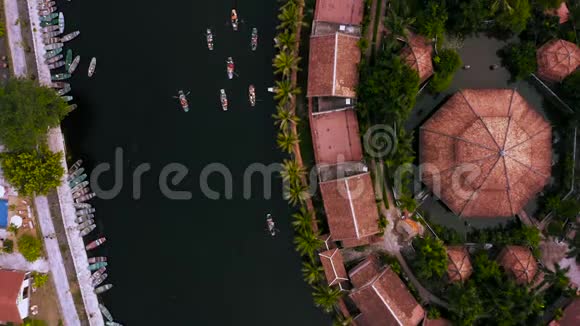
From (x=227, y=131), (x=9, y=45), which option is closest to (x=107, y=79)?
(x=9, y=45)

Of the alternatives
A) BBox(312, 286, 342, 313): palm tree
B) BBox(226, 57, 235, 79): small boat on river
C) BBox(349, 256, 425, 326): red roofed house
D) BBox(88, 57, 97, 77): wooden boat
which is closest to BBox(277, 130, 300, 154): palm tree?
BBox(226, 57, 235, 79): small boat on river

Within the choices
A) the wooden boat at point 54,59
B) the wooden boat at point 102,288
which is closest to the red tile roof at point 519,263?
the wooden boat at point 102,288

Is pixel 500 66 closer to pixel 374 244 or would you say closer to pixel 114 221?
pixel 374 244

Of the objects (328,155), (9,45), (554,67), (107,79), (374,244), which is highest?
(9,45)

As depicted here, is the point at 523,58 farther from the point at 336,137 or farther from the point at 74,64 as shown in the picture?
the point at 74,64

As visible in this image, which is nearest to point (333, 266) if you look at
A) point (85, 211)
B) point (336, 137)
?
point (336, 137)

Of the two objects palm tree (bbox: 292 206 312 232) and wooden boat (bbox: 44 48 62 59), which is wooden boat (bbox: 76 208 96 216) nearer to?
wooden boat (bbox: 44 48 62 59)

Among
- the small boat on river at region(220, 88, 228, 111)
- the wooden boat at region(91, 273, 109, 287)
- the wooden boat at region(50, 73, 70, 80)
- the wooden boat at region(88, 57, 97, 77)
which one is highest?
the wooden boat at region(88, 57, 97, 77)
